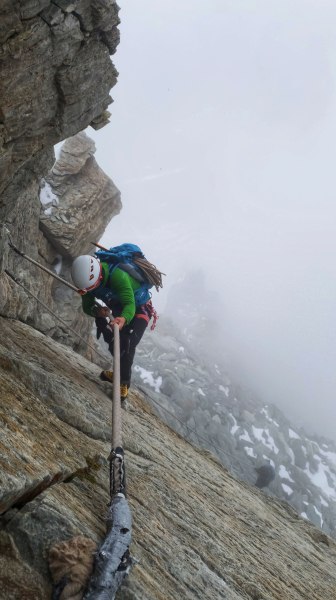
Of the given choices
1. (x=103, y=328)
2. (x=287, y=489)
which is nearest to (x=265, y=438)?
(x=287, y=489)

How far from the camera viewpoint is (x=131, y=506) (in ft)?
18.4

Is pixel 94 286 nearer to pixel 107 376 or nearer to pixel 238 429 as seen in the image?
pixel 107 376

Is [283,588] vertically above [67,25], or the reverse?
[67,25]

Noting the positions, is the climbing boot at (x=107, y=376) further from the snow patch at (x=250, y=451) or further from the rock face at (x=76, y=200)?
the snow patch at (x=250, y=451)

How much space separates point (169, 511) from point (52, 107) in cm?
794

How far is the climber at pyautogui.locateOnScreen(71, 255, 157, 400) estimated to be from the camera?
8977 mm

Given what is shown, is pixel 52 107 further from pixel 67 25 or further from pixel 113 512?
pixel 113 512

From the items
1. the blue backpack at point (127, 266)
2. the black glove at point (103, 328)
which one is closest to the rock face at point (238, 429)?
the black glove at point (103, 328)

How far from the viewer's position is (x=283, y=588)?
662 cm

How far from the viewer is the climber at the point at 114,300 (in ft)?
29.5

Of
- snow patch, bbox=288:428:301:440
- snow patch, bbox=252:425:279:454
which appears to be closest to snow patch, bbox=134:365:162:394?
snow patch, bbox=252:425:279:454

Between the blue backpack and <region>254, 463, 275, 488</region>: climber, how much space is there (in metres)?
68.8

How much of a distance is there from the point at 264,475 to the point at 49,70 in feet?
244

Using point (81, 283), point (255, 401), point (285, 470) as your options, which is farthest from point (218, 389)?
point (81, 283)
